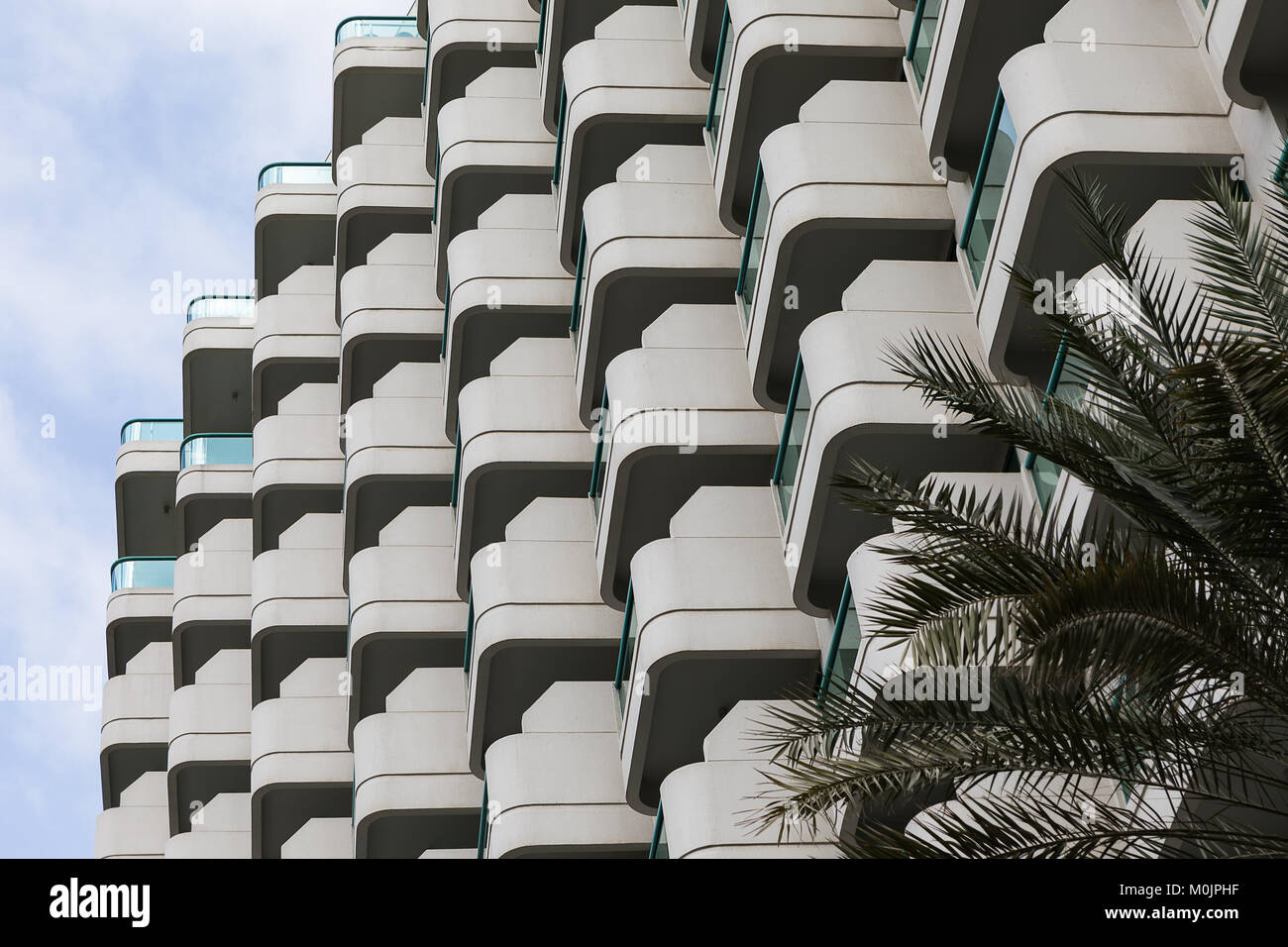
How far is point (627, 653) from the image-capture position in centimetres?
2302

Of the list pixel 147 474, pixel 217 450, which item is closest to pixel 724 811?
pixel 217 450

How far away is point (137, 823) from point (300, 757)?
11.4 m

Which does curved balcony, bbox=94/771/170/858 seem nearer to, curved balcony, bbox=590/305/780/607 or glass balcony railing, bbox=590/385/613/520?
glass balcony railing, bbox=590/385/613/520

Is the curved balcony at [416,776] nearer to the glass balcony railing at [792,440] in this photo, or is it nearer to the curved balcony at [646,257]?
the curved balcony at [646,257]

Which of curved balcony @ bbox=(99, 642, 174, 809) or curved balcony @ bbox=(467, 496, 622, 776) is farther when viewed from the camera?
curved balcony @ bbox=(99, 642, 174, 809)

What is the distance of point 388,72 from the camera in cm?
3997

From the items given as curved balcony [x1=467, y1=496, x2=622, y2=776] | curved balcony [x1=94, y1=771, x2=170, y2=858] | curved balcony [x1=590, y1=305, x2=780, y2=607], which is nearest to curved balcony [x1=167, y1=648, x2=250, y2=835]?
curved balcony [x1=94, y1=771, x2=170, y2=858]

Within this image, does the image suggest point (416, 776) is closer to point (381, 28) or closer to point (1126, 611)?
point (381, 28)

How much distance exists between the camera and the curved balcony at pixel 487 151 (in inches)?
1265

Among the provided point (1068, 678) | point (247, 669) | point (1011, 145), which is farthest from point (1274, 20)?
point (247, 669)

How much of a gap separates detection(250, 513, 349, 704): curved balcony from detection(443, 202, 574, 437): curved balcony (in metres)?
6.36

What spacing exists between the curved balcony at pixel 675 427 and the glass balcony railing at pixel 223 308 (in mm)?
24941

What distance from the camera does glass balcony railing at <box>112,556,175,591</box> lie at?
46688mm
